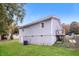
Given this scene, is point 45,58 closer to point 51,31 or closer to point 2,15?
point 51,31

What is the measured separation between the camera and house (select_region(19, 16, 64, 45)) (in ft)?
7.80

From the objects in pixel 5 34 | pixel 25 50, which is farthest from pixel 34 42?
pixel 5 34

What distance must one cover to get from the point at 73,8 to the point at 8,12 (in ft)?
2.17

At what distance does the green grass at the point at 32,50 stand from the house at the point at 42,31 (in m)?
0.07

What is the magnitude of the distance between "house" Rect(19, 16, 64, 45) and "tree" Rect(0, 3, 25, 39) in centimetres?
10

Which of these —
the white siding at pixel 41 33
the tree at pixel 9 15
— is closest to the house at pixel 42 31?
the white siding at pixel 41 33

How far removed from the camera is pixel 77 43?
2381mm

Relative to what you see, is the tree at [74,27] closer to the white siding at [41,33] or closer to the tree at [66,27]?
the tree at [66,27]

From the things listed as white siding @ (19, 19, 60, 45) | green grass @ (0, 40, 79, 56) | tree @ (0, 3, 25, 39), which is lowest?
green grass @ (0, 40, 79, 56)

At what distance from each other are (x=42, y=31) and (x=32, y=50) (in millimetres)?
218

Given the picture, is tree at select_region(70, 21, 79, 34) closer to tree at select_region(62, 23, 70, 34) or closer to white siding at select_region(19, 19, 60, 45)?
tree at select_region(62, 23, 70, 34)

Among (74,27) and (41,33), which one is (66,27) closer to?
(74,27)

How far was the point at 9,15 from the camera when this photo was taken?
2426 mm

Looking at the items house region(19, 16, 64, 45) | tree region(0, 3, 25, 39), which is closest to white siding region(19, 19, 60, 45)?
house region(19, 16, 64, 45)
